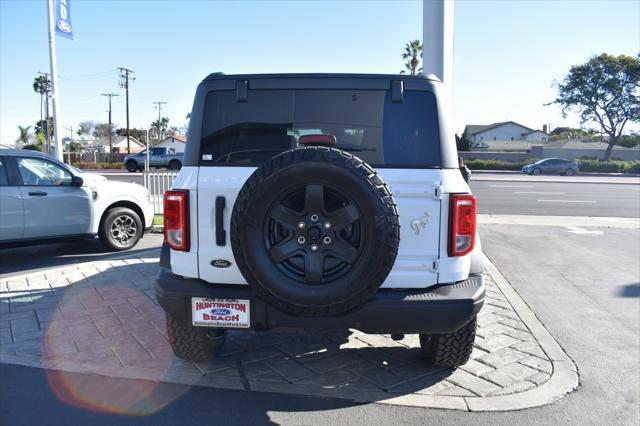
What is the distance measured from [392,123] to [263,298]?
1.39 meters

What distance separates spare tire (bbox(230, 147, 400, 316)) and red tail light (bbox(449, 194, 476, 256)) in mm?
512

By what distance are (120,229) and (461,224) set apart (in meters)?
6.34

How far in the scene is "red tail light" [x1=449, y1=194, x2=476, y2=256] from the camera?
3.10m

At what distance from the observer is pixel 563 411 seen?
330cm

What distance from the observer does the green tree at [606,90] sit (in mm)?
49812

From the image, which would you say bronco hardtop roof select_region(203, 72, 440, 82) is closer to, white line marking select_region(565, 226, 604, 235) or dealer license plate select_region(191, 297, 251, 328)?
dealer license plate select_region(191, 297, 251, 328)

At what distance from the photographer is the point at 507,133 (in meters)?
99.9

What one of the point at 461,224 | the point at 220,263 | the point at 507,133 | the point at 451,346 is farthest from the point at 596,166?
the point at 507,133

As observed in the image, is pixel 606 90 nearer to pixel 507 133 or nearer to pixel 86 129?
pixel 507 133

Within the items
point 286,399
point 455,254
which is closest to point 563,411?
point 455,254

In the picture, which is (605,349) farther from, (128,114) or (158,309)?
(128,114)

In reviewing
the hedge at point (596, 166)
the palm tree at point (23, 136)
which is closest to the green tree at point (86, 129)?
the palm tree at point (23, 136)

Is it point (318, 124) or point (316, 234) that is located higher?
point (318, 124)

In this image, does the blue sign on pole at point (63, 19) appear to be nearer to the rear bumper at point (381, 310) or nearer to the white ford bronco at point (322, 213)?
the white ford bronco at point (322, 213)
